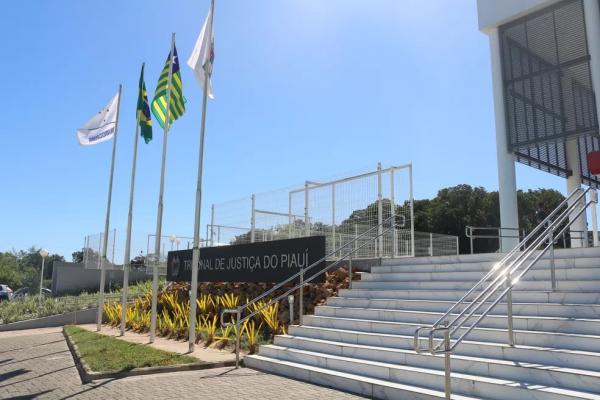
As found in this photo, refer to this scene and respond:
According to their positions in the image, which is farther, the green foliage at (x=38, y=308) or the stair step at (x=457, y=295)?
the green foliage at (x=38, y=308)

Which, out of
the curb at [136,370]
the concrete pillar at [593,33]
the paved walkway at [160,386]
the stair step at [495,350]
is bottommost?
the paved walkway at [160,386]

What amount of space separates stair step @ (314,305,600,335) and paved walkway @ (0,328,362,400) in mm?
1975

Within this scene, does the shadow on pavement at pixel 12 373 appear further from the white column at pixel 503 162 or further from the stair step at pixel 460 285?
the white column at pixel 503 162

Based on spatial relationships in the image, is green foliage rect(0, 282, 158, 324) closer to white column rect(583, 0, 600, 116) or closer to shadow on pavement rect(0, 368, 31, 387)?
shadow on pavement rect(0, 368, 31, 387)

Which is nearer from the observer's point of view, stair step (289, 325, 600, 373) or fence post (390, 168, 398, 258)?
stair step (289, 325, 600, 373)

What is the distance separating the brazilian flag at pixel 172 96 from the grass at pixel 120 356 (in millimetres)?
5065

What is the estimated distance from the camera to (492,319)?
737cm

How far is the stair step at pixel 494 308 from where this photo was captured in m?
6.73

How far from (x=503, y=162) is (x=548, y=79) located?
9.13 ft

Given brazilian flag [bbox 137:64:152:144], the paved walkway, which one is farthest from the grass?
brazilian flag [bbox 137:64:152:144]

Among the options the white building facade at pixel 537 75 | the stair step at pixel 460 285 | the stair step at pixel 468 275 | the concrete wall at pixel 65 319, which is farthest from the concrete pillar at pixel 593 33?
the concrete wall at pixel 65 319

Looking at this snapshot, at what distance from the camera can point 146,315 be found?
1495 cm

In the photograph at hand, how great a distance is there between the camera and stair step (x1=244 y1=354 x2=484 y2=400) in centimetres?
613

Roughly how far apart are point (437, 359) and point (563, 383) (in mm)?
1669
